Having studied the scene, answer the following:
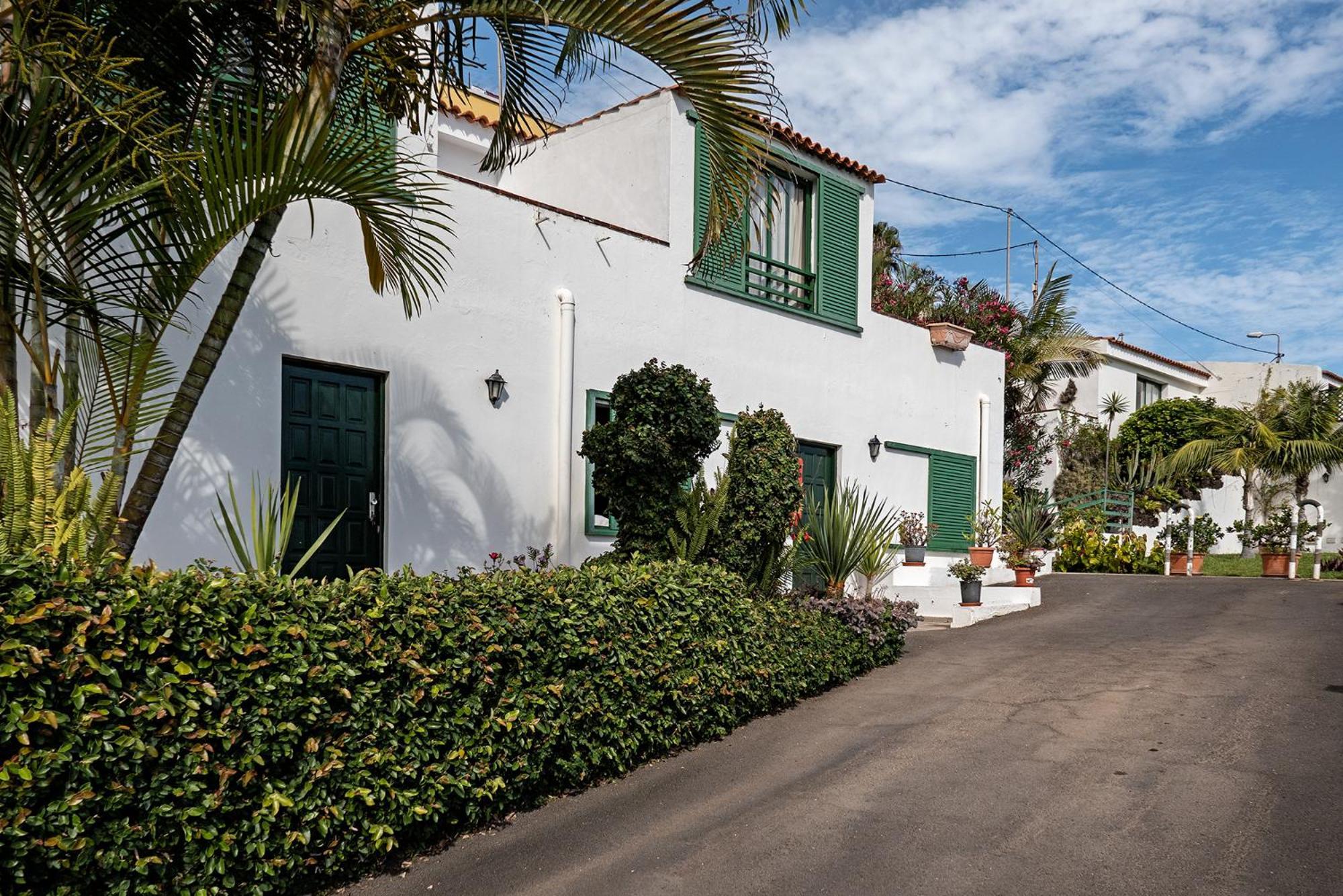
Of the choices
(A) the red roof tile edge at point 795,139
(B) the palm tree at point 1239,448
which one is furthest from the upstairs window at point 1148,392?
(A) the red roof tile edge at point 795,139

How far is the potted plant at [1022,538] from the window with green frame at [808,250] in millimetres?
4492

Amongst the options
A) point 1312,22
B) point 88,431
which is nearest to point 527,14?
point 88,431

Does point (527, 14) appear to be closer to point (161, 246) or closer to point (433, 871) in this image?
point (161, 246)

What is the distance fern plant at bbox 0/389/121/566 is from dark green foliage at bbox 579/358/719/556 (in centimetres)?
392

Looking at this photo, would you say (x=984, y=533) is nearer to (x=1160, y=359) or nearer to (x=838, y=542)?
(x=838, y=542)

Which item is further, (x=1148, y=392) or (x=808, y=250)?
(x=1148, y=392)

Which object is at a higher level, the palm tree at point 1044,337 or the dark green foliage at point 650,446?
the palm tree at point 1044,337

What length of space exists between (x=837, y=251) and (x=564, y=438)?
4.87 metres

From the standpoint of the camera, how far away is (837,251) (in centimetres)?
1241

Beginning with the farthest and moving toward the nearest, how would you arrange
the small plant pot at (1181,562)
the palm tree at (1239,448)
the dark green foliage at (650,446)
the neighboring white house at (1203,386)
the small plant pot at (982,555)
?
the neighboring white house at (1203,386) < the palm tree at (1239,448) < the small plant pot at (1181,562) < the small plant pot at (982,555) < the dark green foliage at (650,446)

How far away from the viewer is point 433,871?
4.85m

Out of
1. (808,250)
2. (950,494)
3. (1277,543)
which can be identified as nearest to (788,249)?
(808,250)

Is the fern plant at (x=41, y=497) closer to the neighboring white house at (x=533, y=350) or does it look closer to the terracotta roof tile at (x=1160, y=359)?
the neighboring white house at (x=533, y=350)

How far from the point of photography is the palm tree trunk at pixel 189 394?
500 cm
